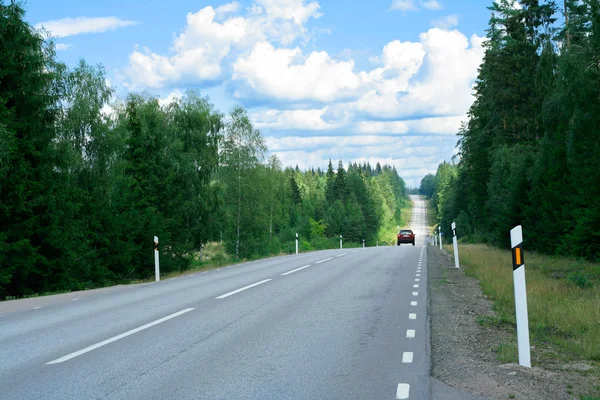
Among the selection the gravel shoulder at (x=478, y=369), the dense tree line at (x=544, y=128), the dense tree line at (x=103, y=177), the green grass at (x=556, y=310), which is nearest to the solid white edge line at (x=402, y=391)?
the gravel shoulder at (x=478, y=369)

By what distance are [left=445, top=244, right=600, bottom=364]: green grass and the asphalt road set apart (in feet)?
5.66

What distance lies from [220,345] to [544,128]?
32549mm

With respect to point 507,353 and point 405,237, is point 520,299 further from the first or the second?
point 405,237

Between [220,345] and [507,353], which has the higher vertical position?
[220,345]

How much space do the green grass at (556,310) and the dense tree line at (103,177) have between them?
14.7 metres

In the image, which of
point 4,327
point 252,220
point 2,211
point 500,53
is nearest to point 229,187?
point 252,220

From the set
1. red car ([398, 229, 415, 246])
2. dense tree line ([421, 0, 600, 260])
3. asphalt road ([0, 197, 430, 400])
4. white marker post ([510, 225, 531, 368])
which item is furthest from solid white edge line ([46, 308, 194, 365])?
red car ([398, 229, 415, 246])

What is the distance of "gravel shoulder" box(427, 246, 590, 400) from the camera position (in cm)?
615

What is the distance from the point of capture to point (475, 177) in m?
56.3

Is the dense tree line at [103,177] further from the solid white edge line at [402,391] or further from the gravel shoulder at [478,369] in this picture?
the solid white edge line at [402,391]

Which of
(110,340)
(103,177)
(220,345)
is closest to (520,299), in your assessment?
(220,345)

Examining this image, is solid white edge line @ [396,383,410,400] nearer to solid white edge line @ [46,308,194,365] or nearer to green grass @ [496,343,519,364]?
green grass @ [496,343,519,364]

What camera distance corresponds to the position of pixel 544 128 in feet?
120

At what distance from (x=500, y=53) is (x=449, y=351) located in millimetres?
38716
